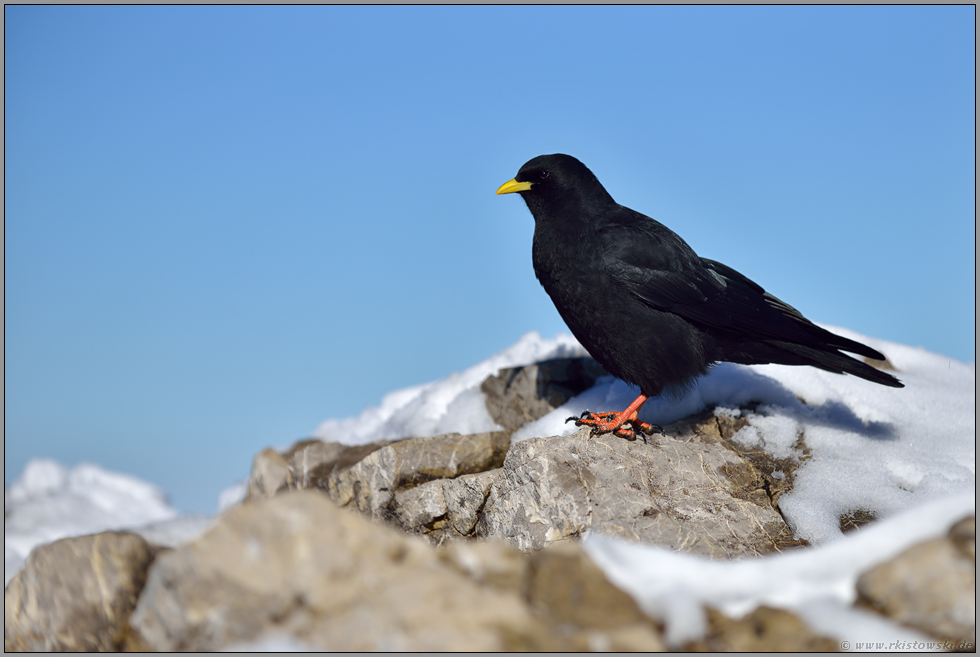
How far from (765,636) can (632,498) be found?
9.32ft

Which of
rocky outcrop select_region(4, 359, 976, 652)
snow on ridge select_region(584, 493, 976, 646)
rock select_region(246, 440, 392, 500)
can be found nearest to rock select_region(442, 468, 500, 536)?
rocky outcrop select_region(4, 359, 976, 652)

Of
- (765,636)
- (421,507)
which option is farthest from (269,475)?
(765,636)

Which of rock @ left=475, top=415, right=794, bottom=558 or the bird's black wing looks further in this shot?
the bird's black wing

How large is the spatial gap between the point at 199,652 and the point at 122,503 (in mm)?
11740

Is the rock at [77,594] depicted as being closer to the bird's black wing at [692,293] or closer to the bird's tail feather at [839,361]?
the bird's black wing at [692,293]

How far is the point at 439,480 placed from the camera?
605 centimetres

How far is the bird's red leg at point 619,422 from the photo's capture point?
19.6 ft

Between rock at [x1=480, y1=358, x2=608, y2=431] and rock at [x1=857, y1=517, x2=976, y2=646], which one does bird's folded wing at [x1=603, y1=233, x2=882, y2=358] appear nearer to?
rock at [x1=480, y1=358, x2=608, y2=431]

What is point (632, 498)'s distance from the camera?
5.05m

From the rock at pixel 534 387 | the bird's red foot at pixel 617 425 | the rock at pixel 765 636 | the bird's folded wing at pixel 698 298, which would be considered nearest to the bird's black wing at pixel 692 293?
the bird's folded wing at pixel 698 298

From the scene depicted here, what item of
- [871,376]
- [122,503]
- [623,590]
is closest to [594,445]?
[871,376]

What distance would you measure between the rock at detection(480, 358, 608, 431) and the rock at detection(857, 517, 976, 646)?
227 inches

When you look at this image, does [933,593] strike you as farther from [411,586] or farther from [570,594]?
[411,586]

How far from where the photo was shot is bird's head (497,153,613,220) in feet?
22.1
